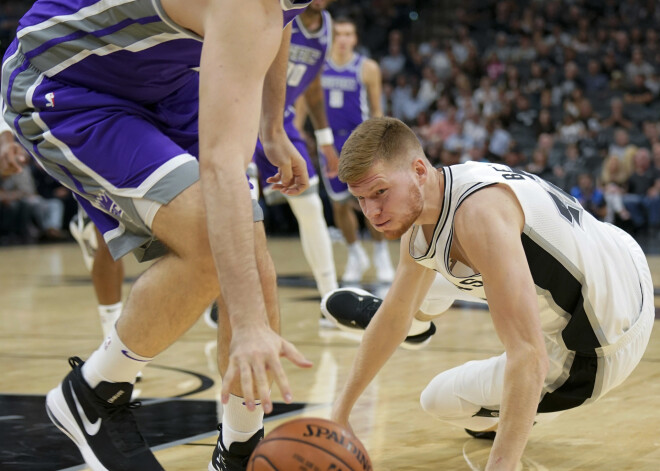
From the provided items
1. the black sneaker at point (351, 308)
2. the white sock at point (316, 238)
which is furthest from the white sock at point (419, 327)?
the white sock at point (316, 238)

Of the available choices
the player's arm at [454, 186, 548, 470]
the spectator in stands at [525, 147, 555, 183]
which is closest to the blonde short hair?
the player's arm at [454, 186, 548, 470]

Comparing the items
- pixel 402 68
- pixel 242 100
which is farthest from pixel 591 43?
pixel 242 100

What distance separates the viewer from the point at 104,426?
8.98ft

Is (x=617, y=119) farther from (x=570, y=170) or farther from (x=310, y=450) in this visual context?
(x=310, y=450)

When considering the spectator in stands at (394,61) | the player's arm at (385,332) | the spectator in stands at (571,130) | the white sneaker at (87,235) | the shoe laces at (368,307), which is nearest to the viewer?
the player's arm at (385,332)

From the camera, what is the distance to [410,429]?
11.9 ft

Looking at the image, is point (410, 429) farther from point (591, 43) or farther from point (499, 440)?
point (591, 43)

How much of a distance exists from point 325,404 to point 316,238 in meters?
2.50

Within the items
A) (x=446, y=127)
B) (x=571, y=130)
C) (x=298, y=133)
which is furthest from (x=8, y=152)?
(x=446, y=127)

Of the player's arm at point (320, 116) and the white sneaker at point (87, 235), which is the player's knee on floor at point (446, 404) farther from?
the player's arm at point (320, 116)

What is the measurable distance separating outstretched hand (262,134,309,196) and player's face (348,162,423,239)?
503 millimetres

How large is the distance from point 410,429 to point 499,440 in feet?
3.82

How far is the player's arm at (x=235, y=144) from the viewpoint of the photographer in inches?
81.0

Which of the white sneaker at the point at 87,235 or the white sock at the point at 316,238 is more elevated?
the white sneaker at the point at 87,235
